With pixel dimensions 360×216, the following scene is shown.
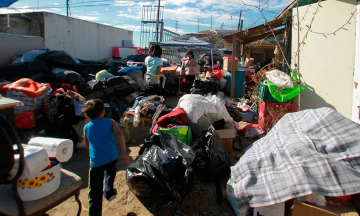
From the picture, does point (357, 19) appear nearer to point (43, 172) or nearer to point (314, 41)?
point (314, 41)

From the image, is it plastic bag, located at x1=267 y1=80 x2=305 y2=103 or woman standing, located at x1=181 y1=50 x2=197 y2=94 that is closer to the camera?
plastic bag, located at x1=267 y1=80 x2=305 y2=103

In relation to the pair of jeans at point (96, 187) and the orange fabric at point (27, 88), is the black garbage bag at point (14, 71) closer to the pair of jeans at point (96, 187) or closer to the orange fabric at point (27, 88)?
the orange fabric at point (27, 88)

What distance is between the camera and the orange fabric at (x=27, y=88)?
12.9 feet

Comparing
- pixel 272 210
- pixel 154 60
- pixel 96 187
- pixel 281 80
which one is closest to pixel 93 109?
pixel 96 187

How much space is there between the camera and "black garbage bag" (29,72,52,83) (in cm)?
538

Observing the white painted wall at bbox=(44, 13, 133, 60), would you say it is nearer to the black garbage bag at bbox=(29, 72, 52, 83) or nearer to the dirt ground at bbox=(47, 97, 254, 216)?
the black garbage bag at bbox=(29, 72, 52, 83)

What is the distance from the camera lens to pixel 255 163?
2184 millimetres

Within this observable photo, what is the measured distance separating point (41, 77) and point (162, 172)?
15.8 ft

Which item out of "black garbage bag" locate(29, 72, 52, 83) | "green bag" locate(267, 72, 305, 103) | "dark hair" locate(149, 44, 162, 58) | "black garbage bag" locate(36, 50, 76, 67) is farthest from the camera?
"black garbage bag" locate(36, 50, 76, 67)

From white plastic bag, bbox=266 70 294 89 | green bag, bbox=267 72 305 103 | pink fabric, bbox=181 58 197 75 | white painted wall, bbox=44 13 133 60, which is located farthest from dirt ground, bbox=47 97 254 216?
white painted wall, bbox=44 13 133 60

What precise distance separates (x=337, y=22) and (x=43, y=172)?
4.48 metres

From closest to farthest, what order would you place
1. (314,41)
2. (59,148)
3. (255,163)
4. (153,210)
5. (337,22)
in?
(59,148) → (255,163) → (153,210) → (337,22) → (314,41)

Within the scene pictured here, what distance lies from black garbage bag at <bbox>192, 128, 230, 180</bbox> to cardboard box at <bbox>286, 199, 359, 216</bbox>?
101cm

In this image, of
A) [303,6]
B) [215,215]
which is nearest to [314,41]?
[303,6]
